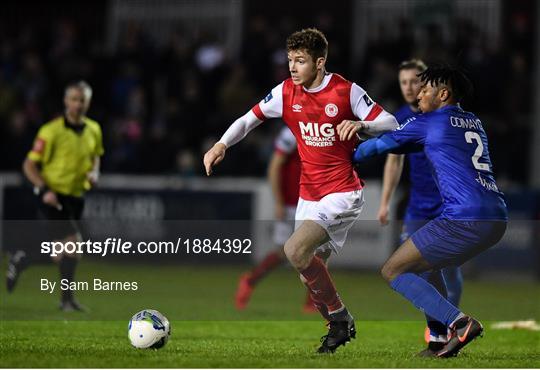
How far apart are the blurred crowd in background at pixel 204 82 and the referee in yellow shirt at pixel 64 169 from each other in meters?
7.41

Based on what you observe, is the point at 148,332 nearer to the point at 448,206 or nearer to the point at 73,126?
the point at 448,206

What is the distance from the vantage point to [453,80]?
883 centimetres

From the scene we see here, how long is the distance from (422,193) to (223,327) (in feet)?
7.50

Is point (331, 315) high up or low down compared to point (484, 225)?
down

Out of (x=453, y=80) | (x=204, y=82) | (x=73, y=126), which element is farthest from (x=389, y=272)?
(x=204, y=82)

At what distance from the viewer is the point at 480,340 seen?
422 inches

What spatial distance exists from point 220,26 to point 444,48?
22.7 ft

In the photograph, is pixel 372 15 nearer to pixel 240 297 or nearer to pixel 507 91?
pixel 507 91

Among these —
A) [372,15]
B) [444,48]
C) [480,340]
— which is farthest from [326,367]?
[372,15]

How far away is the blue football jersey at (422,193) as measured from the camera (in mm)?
10602

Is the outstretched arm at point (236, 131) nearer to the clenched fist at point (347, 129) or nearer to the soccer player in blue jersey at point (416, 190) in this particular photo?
the clenched fist at point (347, 129)

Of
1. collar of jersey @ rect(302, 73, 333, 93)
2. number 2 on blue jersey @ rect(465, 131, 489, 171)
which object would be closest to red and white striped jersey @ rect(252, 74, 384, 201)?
collar of jersey @ rect(302, 73, 333, 93)

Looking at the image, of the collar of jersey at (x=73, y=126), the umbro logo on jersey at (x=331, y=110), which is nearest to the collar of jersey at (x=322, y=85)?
the umbro logo on jersey at (x=331, y=110)

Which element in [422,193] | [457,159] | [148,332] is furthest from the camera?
[422,193]
